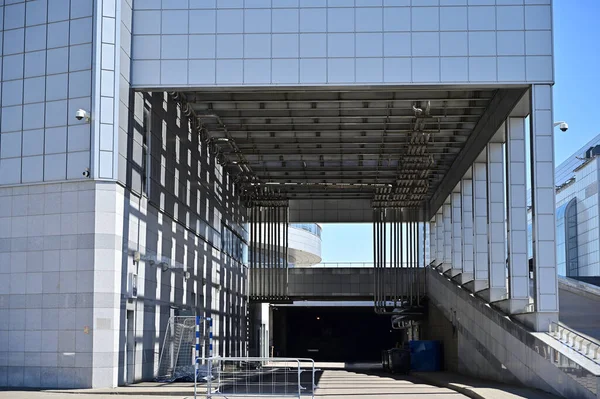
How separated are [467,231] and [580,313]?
9.79 m

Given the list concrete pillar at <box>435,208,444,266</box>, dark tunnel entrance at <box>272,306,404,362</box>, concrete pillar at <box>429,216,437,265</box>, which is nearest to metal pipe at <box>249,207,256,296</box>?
concrete pillar at <box>429,216,437,265</box>

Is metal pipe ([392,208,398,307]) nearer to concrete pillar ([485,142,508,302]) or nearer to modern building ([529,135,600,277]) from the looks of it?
modern building ([529,135,600,277])

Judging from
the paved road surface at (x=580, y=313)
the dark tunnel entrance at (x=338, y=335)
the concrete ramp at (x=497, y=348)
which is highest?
the paved road surface at (x=580, y=313)

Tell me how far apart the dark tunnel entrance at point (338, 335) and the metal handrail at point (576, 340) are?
57.5 m

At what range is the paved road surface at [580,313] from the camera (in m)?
25.7

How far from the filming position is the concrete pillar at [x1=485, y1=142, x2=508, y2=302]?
100 feet

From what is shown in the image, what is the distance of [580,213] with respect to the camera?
65750 mm

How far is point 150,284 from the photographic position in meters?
25.7

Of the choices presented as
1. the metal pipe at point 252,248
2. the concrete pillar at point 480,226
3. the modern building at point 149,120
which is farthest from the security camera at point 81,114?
the metal pipe at point 252,248

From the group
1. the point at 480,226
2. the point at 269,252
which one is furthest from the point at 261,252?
the point at 480,226

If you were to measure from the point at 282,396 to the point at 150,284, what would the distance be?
9125 millimetres

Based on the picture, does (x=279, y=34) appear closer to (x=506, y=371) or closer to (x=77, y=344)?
(x=77, y=344)

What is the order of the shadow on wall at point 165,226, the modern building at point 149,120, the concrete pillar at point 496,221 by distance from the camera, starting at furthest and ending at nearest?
the concrete pillar at point 496,221
the shadow on wall at point 165,226
the modern building at point 149,120

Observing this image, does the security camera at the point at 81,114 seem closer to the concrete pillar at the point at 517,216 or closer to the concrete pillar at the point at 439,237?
the concrete pillar at the point at 517,216
